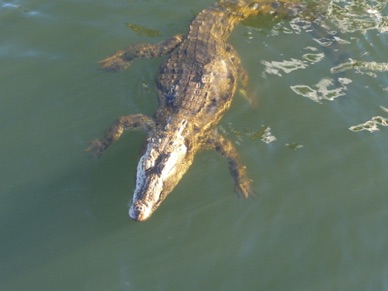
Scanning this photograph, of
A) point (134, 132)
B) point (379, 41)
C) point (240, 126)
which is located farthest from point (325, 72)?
point (134, 132)

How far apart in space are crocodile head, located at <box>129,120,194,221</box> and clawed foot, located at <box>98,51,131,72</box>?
162 cm

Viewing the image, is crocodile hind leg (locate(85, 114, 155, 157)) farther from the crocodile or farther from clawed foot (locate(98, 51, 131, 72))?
clawed foot (locate(98, 51, 131, 72))

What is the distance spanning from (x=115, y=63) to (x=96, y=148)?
173cm

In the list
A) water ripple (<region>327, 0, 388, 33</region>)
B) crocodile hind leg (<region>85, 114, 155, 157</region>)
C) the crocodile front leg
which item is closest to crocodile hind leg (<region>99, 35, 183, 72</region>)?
crocodile hind leg (<region>85, 114, 155, 157</region>)

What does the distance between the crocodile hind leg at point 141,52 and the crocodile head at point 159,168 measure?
169 centimetres

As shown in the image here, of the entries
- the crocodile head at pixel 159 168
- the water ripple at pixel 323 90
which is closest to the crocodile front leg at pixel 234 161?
the crocodile head at pixel 159 168

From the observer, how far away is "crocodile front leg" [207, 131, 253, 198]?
6316mm

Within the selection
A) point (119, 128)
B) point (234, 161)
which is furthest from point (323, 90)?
point (119, 128)

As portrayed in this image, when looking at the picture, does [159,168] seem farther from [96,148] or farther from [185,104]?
[185,104]

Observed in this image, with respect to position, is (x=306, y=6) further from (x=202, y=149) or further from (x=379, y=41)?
(x=202, y=149)

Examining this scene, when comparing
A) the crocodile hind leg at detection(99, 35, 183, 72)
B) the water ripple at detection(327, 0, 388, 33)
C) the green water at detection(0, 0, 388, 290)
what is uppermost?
the water ripple at detection(327, 0, 388, 33)

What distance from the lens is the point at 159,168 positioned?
20.0 ft

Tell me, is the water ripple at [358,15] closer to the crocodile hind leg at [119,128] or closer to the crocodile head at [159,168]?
the crocodile head at [159,168]

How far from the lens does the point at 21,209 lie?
6172 millimetres
